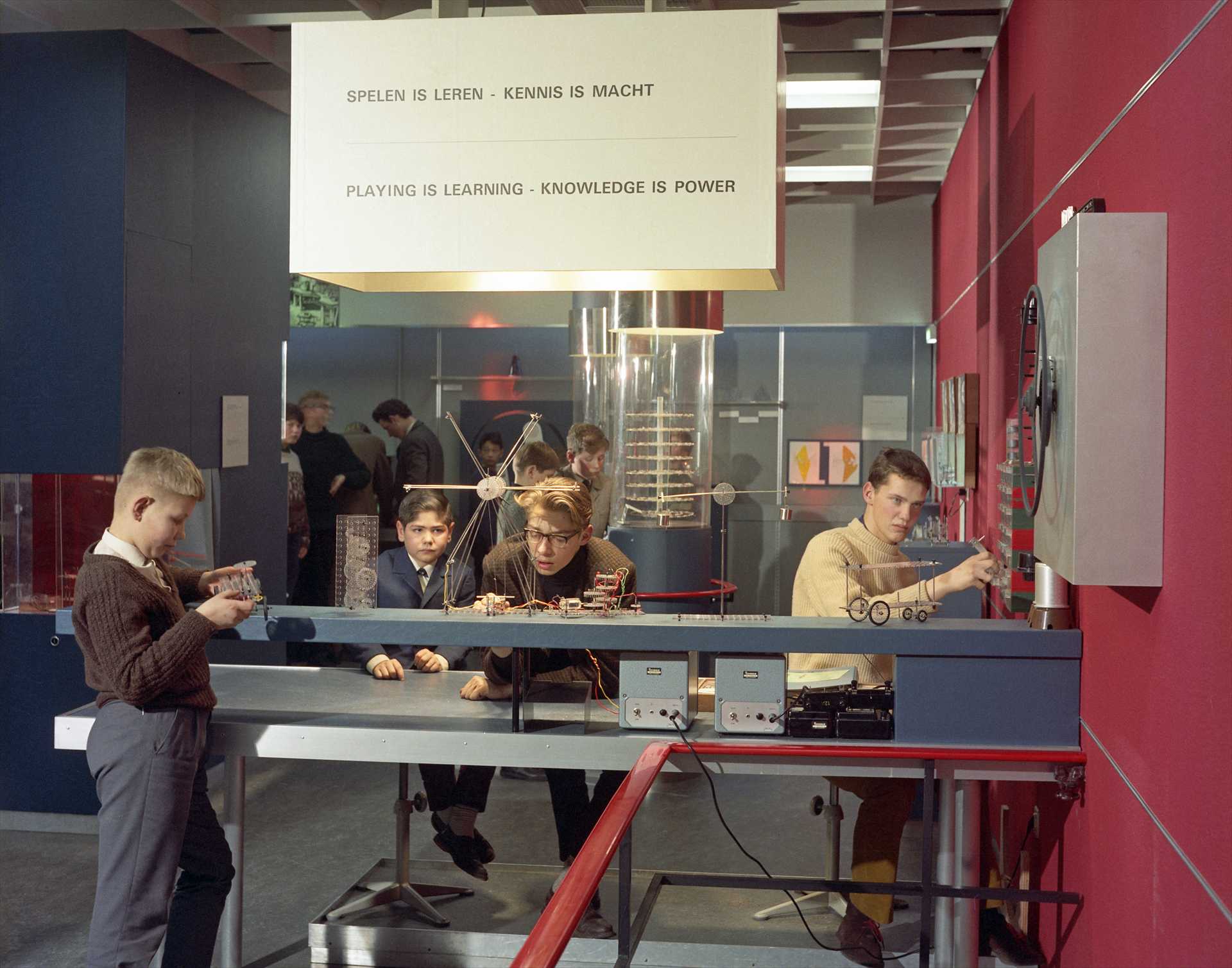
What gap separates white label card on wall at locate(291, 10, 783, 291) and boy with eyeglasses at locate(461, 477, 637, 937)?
0.64m

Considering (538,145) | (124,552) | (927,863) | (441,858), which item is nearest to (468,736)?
(124,552)

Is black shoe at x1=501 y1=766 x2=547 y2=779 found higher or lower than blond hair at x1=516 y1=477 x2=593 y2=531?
lower

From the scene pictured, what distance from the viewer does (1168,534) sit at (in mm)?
2246

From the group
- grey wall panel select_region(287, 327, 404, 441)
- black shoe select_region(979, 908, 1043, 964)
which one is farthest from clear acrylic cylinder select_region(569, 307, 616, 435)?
black shoe select_region(979, 908, 1043, 964)

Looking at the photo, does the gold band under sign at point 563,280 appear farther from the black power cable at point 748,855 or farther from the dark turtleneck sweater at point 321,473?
the dark turtleneck sweater at point 321,473

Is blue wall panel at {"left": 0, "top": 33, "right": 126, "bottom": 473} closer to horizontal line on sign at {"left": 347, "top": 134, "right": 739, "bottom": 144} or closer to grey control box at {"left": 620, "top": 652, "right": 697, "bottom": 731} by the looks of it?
horizontal line on sign at {"left": 347, "top": 134, "right": 739, "bottom": 144}

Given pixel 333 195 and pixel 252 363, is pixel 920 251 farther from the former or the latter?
pixel 333 195

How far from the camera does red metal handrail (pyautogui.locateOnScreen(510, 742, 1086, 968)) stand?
162 cm

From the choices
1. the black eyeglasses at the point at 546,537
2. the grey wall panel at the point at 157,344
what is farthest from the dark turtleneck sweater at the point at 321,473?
the black eyeglasses at the point at 546,537

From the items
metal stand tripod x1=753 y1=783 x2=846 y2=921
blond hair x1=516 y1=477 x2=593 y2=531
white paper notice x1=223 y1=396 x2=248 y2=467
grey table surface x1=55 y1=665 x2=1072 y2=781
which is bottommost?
metal stand tripod x1=753 y1=783 x2=846 y2=921

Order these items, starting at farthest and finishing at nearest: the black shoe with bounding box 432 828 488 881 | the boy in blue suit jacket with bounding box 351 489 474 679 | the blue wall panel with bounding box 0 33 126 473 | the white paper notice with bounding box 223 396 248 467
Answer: the white paper notice with bounding box 223 396 248 467 → the blue wall panel with bounding box 0 33 126 473 → the black shoe with bounding box 432 828 488 881 → the boy in blue suit jacket with bounding box 351 489 474 679

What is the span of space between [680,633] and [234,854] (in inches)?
54.1

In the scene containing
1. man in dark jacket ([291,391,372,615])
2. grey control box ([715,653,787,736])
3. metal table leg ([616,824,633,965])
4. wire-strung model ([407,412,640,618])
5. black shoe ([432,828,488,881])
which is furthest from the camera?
man in dark jacket ([291,391,372,615])

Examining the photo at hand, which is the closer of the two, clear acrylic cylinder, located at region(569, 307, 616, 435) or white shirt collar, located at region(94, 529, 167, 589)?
white shirt collar, located at region(94, 529, 167, 589)
